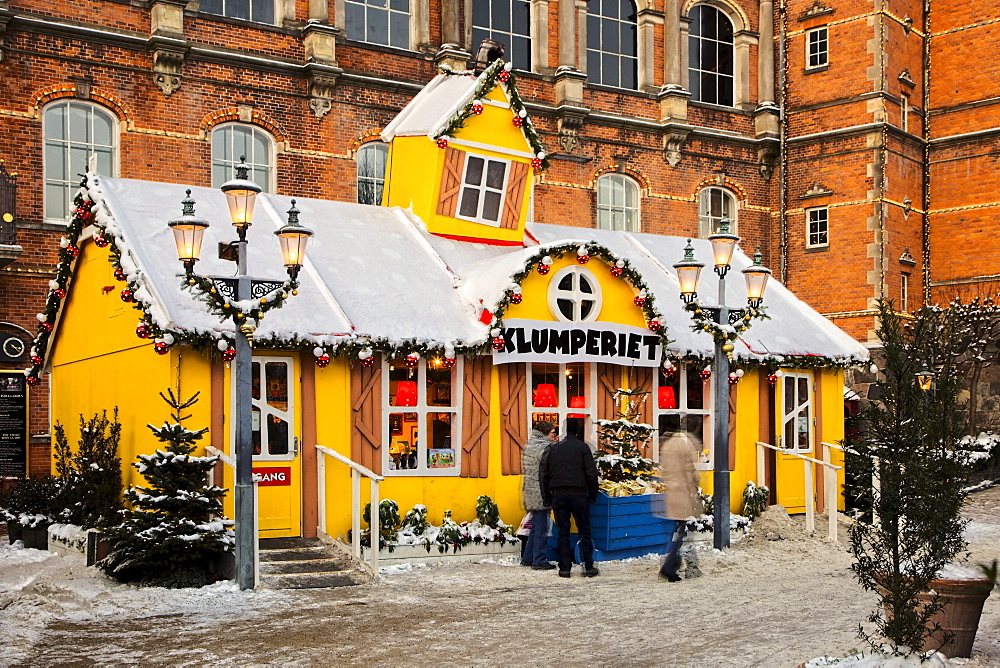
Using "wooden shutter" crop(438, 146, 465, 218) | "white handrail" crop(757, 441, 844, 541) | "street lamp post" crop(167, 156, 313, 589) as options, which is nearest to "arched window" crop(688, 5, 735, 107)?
"wooden shutter" crop(438, 146, 465, 218)

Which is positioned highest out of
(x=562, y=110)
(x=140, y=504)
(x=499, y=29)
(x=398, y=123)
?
(x=499, y=29)

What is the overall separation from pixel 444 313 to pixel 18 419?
28.3 feet

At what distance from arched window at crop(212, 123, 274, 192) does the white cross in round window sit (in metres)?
9.35

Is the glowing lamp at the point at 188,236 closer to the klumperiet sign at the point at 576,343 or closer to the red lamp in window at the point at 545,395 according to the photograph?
the klumperiet sign at the point at 576,343

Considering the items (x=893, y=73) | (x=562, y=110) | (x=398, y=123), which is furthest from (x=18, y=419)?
(x=893, y=73)

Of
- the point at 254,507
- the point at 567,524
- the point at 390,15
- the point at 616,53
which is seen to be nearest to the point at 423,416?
the point at 567,524

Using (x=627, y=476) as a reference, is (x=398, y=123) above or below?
above

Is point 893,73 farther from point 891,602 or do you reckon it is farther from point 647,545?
point 891,602

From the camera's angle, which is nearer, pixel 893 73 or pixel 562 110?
pixel 562 110

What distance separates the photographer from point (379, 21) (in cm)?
2348

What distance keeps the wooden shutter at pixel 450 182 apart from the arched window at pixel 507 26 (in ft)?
30.1

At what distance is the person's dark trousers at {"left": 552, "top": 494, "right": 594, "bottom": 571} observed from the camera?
11820 mm

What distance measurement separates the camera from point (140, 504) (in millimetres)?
10898

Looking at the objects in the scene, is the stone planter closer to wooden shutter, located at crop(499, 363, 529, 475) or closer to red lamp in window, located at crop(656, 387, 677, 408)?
wooden shutter, located at crop(499, 363, 529, 475)
